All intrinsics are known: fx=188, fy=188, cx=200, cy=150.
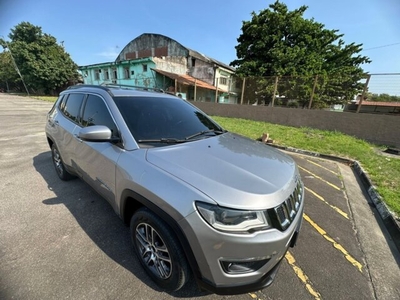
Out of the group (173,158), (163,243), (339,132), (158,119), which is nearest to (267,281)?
(163,243)

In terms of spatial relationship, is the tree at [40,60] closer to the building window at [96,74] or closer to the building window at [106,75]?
the building window at [96,74]

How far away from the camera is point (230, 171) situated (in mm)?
1562

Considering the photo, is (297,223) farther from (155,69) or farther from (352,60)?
(352,60)

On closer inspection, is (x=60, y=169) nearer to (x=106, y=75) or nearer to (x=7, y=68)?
(x=106, y=75)

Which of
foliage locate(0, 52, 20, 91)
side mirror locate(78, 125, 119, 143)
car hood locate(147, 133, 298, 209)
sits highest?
foliage locate(0, 52, 20, 91)

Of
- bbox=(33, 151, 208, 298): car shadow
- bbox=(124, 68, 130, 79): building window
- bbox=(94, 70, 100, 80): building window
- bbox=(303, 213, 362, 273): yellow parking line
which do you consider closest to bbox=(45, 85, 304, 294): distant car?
bbox=(33, 151, 208, 298): car shadow

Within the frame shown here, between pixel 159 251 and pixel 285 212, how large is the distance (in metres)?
1.11

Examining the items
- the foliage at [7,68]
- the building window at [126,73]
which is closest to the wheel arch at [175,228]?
the building window at [126,73]

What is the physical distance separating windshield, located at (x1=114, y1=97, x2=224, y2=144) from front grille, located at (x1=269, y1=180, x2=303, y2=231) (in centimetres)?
114

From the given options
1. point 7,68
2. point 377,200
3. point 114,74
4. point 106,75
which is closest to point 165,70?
point 114,74

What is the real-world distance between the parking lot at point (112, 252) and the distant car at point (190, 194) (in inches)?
14.8

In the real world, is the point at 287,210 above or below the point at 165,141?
below

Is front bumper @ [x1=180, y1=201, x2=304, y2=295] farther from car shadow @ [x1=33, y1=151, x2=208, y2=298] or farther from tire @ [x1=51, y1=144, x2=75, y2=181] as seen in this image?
tire @ [x1=51, y1=144, x2=75, y2=181]

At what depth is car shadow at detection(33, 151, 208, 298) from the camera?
5.95 feet
